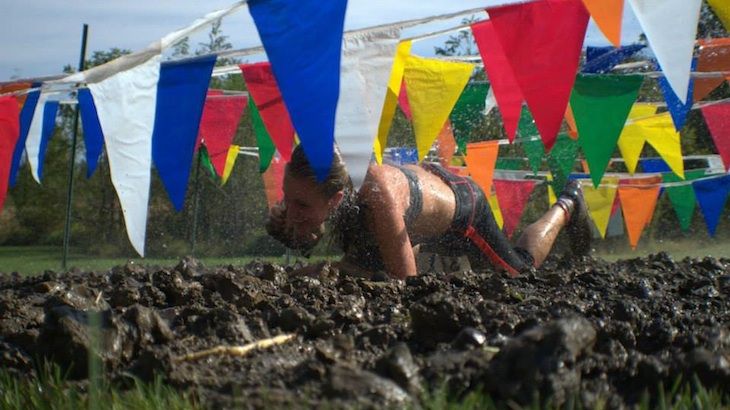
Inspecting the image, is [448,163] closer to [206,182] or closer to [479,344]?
[479,344]

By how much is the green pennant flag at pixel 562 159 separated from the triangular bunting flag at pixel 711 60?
62.7 inches

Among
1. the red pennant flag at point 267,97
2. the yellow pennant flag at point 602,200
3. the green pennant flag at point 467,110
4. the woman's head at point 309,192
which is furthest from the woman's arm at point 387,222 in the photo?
the yellow pennant flag at point 602,200

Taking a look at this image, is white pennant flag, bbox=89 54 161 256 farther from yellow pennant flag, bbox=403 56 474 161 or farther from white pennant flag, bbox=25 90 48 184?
white pennant flag, bbox=25 90 48 184

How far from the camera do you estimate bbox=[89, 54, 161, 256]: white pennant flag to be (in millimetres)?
4152

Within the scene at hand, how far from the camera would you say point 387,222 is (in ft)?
16.1

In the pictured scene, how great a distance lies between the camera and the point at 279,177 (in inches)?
381

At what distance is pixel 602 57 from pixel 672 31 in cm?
216

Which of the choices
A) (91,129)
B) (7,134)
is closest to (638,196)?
(91,129)

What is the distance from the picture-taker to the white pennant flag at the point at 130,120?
4152 millimetres

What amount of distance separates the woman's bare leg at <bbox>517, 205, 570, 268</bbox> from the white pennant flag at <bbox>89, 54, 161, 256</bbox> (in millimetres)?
3143

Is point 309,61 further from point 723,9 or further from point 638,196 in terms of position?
point 638,196

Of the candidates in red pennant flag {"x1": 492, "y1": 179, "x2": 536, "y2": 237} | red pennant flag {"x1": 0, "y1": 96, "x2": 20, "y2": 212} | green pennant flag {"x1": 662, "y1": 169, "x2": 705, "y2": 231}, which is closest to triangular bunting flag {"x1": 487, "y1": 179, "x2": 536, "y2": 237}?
red pennant flag {"x1": 492, "y1": 179, "x2": 536, "y2": 237}

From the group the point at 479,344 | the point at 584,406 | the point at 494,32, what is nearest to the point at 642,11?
the point at 494,32

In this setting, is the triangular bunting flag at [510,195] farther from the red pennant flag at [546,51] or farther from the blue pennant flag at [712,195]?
the red pennant flag at [546,51]
